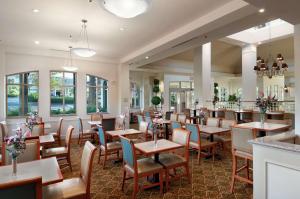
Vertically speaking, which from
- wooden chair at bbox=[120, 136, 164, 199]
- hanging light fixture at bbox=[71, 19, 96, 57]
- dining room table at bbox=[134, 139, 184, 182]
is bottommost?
wooden chair at bbox=[120, 136, 164, 199]

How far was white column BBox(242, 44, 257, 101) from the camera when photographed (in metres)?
9.22

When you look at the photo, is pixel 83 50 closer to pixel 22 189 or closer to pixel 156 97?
pixel 22 189

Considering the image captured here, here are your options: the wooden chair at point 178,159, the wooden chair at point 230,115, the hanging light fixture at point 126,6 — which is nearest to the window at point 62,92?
the wooden chair at point 178,159

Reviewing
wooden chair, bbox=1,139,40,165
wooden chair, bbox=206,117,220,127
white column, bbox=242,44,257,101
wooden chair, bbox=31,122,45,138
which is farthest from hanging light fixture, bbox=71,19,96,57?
white column, bbox=242,44,257,101

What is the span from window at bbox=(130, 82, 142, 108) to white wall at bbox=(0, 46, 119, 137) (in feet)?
14.2

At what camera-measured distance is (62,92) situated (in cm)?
766

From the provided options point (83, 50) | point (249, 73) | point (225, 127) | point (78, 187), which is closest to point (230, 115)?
point (249, 73)

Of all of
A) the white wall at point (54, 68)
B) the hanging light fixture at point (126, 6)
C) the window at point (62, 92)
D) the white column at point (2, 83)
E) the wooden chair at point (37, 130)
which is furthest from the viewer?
the window at point (62, 92)

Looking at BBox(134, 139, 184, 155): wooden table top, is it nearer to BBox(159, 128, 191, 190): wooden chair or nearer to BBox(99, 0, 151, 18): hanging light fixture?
BBox(159, 128, 191, 190): wooden chair

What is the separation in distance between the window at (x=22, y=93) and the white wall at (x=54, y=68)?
0.22 m

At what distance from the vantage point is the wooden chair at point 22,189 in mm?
1448

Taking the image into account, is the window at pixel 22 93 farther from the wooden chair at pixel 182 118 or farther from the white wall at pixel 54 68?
the wooden chair at pixel 182 118

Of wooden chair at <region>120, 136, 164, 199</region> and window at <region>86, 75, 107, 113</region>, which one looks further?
window at <region>86, 75, 107, 113</region>

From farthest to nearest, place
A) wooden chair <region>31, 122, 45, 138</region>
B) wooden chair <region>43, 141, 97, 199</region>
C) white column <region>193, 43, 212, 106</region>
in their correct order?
white column <region>193, 43, 212, 106</region> → wooden chair <region>31, 122, 45, 138</region> → wooden chair <region>43, 141, 97, 199</region>
